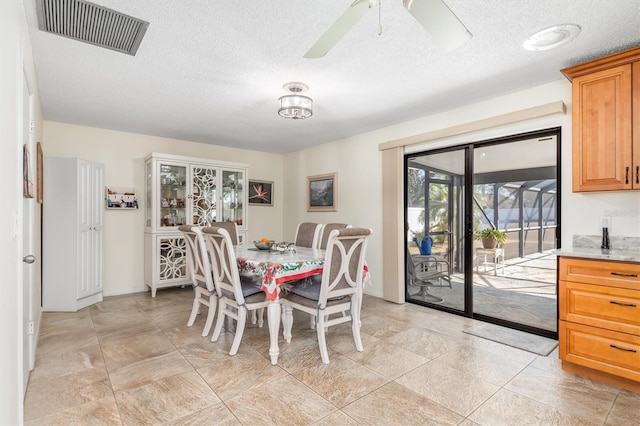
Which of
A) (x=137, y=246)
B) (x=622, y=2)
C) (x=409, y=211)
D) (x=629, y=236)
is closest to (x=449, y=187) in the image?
(x=409, y=211)

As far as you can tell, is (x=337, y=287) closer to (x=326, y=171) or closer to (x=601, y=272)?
(x=601, y=272)

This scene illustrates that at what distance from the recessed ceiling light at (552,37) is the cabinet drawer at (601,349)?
1.99m

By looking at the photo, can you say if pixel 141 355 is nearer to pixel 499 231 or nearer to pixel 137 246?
pixel 137 246

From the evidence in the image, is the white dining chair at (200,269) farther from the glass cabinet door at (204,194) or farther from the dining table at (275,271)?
the glass cabinet door at (204,194)

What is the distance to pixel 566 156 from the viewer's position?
283 centimetres

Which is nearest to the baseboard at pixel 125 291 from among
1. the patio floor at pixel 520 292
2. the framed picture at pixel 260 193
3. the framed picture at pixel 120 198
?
the framed picture at pixel 120 198

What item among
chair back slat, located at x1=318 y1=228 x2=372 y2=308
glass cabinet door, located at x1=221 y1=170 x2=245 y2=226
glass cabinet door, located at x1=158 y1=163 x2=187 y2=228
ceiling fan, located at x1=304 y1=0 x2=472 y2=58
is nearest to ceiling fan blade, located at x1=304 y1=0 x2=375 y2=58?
ceiling fan, located at x1=304 y1=0 x2=472 y2=58

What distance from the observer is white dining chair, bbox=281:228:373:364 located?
2.48 metres

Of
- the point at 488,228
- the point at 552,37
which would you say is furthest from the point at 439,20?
the point at 488,228

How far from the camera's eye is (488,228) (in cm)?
355

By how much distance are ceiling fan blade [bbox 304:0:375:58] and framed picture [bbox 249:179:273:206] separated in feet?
13.5

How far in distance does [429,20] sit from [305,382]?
88.3 inches

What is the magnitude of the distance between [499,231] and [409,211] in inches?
42.5

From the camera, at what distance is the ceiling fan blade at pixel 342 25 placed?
4.83 feet
